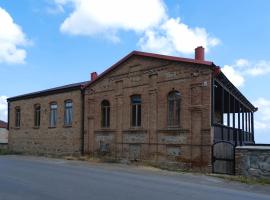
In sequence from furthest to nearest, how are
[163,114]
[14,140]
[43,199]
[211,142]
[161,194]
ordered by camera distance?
[14,140], [163,114], [211,142], [161,194], [43,199]

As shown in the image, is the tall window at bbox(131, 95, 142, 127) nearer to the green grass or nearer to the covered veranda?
the covered veranda

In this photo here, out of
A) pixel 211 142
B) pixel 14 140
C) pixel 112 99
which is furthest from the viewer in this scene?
pixel 14 140

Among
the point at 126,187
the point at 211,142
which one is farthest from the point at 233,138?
the point at 126,187

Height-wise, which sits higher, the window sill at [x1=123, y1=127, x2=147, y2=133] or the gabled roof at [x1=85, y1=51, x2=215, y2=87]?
the gabled roof at [x1=85, y1=51, x2=215, y2=87]

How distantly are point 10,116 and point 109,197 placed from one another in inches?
1098

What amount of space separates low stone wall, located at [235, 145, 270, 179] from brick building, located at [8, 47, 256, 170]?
1.82 metres

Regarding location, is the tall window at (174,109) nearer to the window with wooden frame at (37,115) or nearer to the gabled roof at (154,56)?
the gabled roof at (154,56)

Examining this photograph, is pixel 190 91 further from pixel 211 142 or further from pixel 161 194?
pixel 161 194

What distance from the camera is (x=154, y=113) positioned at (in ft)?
71.7

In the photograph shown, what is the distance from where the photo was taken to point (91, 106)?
2639cm

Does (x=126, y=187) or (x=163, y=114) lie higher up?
(x=163, y=114)

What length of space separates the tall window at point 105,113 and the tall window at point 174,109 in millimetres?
5476

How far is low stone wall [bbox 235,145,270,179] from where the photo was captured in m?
16.5

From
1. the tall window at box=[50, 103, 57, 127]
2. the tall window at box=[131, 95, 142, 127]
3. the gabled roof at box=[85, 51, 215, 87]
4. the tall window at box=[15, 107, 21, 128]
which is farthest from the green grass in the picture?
the tall window at box=[131, 95, 142, 127]
